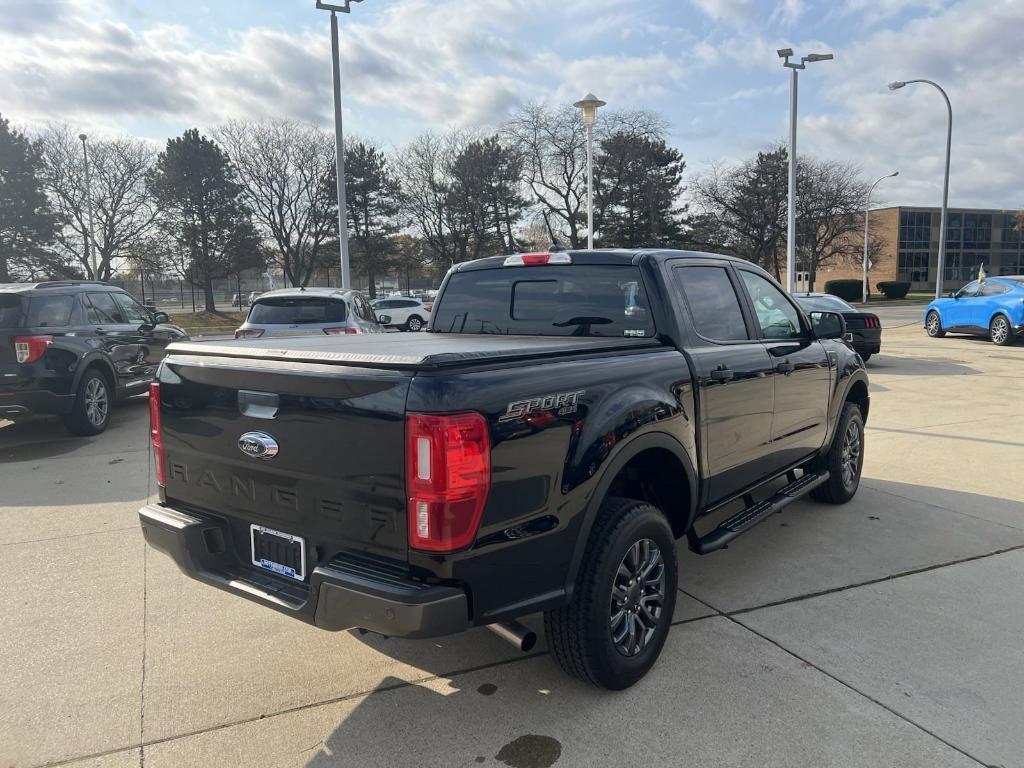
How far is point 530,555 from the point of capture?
→ 8.20ft

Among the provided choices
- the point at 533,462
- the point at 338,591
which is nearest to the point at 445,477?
the point at 533,462

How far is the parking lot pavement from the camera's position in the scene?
262cm

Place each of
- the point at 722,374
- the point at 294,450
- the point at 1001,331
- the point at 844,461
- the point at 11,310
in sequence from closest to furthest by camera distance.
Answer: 1. the point at 294,450
2. the point at 722,374
3. the point at 844,461
4. the point at 11,310
5. the point at 1001,331

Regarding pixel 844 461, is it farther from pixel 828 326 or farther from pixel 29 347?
pixel 29 347

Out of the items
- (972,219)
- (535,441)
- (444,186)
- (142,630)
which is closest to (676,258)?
(535,441)

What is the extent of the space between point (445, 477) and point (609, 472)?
0.80 meters

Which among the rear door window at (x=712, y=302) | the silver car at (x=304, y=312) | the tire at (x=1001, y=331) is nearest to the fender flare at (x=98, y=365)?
the silver car at (x=304, y=312)

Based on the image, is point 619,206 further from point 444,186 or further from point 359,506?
point 359,506

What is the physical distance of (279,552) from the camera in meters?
2.72

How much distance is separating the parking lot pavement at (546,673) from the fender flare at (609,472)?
2.15 feet

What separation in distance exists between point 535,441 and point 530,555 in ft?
1.34

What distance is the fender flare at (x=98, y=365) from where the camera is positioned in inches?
306

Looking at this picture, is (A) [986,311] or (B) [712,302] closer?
(B) [712,302]

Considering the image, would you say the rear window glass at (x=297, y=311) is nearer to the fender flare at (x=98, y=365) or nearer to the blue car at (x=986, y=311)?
the fender flare at (x=98, y=365)
